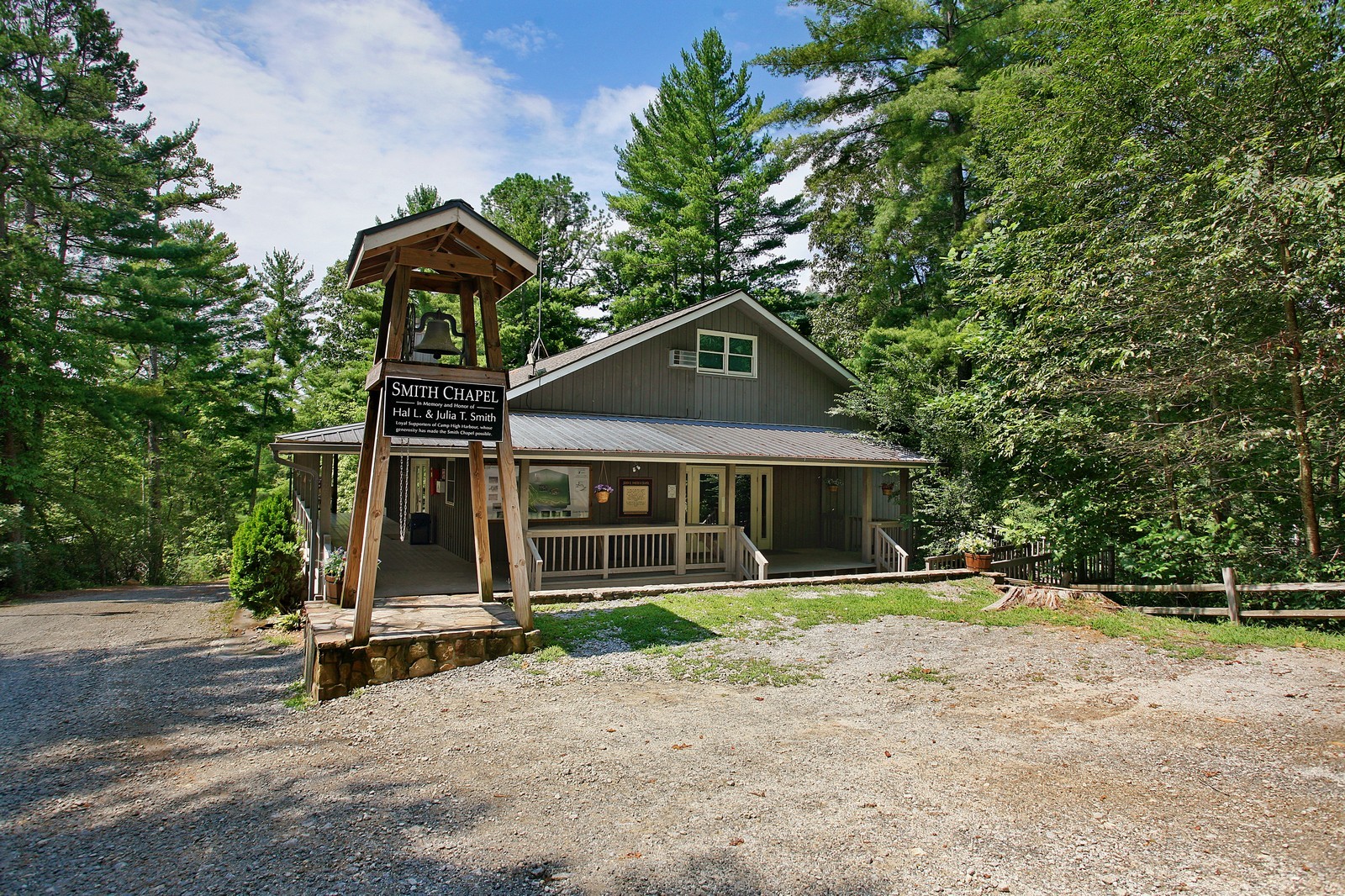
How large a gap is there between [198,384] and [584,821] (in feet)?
90.4

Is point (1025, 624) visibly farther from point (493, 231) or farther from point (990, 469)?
point (493, 231)

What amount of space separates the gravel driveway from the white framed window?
9.66 m

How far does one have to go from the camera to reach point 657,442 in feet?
41.7

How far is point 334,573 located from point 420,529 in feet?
29.3

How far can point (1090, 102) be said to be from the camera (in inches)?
471

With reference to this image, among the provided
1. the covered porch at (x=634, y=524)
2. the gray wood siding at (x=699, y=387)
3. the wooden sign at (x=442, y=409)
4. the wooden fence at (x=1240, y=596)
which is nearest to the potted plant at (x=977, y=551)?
the covered porch at (x=634, y=524)

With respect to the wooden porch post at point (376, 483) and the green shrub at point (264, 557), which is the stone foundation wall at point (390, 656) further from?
the green shrub at point (264, 557)

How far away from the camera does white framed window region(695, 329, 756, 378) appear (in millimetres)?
16125

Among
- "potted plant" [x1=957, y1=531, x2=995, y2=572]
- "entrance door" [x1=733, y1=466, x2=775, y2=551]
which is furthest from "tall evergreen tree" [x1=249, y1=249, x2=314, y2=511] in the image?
"potted plant" [x1=957, y1=531, x2=995, y2=572]

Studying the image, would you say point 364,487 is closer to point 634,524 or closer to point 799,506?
point 634,524

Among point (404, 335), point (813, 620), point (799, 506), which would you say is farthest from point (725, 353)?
point (404, 335)

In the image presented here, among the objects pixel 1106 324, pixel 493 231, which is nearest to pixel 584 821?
pixel 493 231

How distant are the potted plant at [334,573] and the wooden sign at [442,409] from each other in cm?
290

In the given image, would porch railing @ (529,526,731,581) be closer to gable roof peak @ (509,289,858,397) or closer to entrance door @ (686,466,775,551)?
entrance door @ (686,466,775,551)
